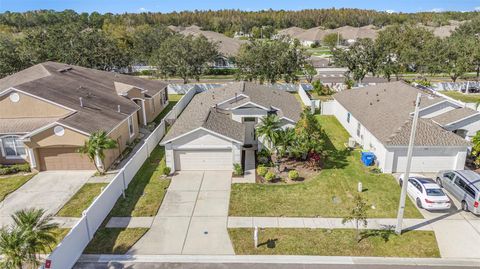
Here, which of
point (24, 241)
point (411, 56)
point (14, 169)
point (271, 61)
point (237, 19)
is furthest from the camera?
point (237, 19)

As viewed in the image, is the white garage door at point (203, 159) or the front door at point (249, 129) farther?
the front door at point (249, 129)

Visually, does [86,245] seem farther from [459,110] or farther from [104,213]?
[459,110]

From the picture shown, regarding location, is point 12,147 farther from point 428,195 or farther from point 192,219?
point 428,195

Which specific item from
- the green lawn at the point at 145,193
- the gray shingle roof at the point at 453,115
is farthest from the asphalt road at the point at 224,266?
the gray shingle roof at the point at 453,115

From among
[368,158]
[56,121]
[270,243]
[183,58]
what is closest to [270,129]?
[368,158]

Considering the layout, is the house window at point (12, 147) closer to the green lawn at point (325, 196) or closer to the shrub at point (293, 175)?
the green lawn at point (325, 196)

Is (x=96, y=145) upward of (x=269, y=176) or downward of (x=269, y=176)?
upward
